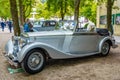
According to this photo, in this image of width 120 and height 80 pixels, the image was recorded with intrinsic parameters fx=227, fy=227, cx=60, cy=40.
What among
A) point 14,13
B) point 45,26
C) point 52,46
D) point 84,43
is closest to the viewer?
point 52,46

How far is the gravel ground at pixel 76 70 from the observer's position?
628 centimetres

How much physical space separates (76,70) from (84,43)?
151cm

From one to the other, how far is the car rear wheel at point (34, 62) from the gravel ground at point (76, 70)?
0.17 meters

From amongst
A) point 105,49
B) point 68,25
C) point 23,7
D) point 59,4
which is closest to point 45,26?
point 23,7

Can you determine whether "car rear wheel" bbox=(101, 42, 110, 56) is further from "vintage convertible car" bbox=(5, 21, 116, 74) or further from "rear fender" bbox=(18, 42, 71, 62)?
"rear fender" bbox=(18, 42, 71, 62)

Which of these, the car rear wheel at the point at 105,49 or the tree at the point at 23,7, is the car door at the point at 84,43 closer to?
the car rear wheel at the point at 105,49

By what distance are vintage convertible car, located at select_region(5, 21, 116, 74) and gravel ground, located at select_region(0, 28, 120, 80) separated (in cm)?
30

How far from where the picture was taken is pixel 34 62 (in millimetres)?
6809

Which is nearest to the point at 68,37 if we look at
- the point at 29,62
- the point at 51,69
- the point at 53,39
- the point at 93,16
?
the point at 53,39

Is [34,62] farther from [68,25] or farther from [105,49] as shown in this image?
[105,49]

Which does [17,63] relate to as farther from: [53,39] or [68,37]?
[68,37]

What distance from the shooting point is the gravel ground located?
6.28 meters

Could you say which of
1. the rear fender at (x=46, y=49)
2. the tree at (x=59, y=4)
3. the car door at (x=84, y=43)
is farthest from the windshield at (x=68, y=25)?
the tree at (x=59, y=4)

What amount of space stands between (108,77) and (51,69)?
75.8 inches
